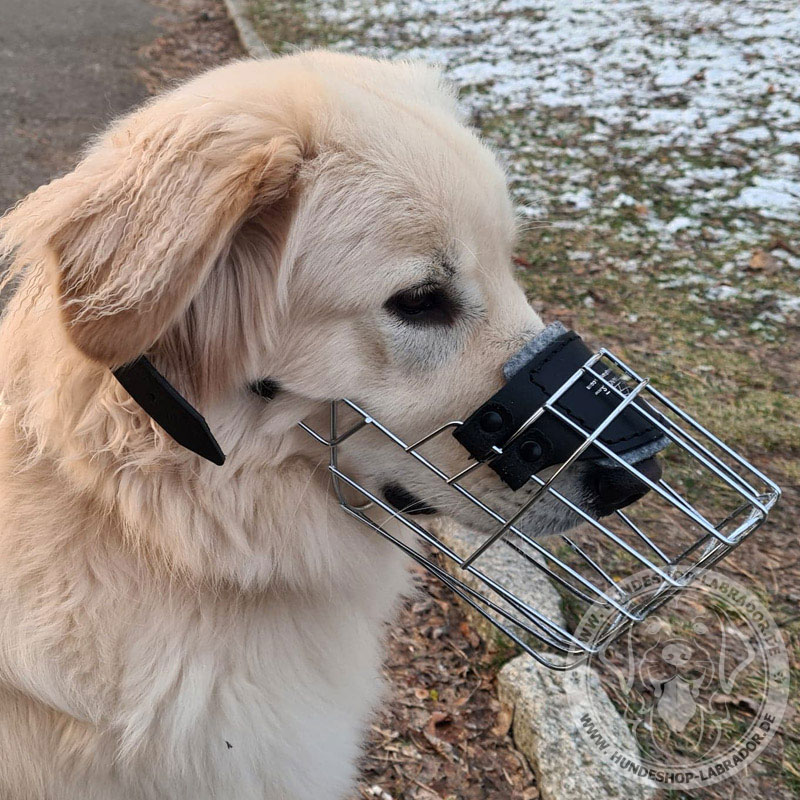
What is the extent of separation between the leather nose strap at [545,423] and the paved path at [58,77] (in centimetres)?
461

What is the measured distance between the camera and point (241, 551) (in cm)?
165

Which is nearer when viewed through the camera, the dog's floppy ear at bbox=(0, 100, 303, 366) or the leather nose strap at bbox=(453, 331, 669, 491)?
the dog's floppy ear at bbox=(0, 100, 303, 366)

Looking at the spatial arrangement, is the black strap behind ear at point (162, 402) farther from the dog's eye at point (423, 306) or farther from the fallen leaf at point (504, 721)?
the fallen leaf at point (504, 721)

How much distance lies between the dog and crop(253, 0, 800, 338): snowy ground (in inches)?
118

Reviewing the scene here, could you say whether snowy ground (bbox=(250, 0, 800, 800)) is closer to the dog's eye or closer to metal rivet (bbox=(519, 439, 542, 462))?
the dog's eye

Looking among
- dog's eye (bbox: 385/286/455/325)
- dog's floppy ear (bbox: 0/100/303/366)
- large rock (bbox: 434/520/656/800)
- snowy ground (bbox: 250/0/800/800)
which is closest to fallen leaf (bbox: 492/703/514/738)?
large rock (bbox: 434/520/656/800)

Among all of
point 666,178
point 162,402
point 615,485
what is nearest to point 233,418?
point 162,402

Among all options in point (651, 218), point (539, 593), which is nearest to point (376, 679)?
point (539, 593)

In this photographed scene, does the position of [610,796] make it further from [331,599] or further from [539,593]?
[331,599]

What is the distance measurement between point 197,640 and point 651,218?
4240mm

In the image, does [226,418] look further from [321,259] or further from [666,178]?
[666,178]

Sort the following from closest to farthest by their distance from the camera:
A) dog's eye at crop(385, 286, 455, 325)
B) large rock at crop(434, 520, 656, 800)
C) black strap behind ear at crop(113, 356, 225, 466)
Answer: black strap behind ear at crop(113, 356, 225, 466) → dog's eye at crop(385, 286, 455, 325) → large rock at crop(434, 520, 656, 800)

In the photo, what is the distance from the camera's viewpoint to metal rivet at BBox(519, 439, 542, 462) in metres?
1.58

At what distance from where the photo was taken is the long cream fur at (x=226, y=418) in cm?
156
